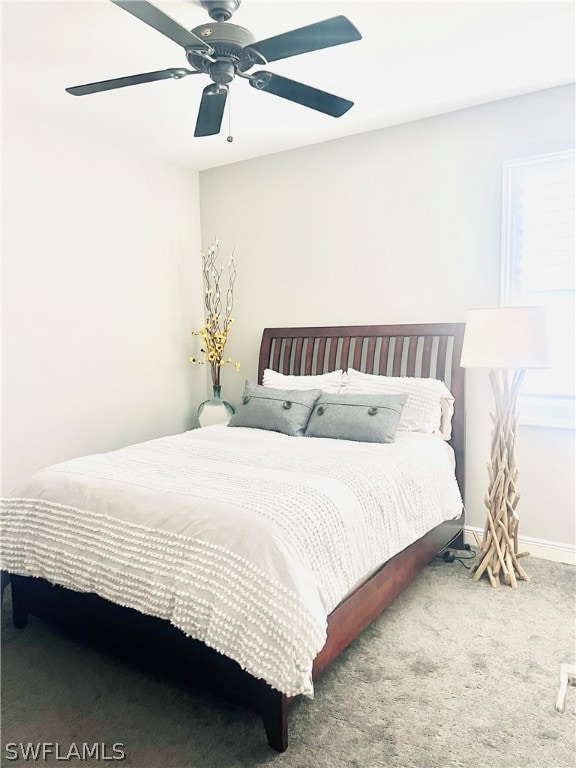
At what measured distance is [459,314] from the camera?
359cm

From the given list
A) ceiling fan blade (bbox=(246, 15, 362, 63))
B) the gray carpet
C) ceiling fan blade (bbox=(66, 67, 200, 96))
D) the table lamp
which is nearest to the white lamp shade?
the table lamp

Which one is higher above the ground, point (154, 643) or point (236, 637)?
point (236, 637)

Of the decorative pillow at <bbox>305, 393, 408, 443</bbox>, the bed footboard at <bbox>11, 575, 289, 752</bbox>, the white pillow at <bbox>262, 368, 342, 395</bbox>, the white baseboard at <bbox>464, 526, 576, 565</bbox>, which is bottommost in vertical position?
the white baseboard at <bbox>464, 526, 576, 565</bbox>

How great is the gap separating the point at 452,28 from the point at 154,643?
2.93m

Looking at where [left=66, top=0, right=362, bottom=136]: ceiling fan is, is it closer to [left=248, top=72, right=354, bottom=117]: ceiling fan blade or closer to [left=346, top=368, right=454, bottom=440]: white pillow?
[left=248, top=72, right=354, bottom=117]: ceiling fan blade

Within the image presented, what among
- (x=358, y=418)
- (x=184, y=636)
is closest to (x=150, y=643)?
(x=184, y=636)

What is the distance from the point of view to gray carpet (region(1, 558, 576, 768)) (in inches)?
69.7

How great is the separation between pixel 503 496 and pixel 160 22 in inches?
106

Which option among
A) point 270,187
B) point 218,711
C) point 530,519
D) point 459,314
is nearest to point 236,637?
point 218,711

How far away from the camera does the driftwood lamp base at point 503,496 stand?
2.98m

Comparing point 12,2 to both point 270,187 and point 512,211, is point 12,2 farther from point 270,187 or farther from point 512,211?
point 512,211

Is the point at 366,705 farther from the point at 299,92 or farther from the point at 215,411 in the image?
the point at 215,411

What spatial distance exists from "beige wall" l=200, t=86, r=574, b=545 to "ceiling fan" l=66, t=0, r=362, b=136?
135 centimetres

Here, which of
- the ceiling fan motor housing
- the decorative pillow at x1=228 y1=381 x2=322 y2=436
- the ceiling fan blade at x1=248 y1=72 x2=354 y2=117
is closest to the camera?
the ceiling fan motor housing
